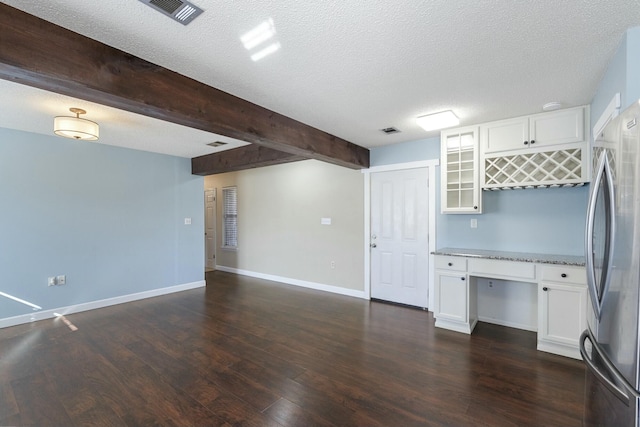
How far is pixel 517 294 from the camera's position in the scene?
343 centimetres

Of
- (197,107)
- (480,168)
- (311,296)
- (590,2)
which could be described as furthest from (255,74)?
(311,296)

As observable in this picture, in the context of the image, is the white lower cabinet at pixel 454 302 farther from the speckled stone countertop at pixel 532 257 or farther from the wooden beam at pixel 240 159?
the wooden beam at pixel 240 159

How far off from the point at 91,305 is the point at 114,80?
3.84 m

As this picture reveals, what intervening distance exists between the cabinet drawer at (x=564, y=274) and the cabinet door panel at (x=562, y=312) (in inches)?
1.9

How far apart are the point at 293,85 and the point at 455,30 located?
1260 mm

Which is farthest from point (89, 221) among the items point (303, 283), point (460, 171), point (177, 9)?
point (460, 171)

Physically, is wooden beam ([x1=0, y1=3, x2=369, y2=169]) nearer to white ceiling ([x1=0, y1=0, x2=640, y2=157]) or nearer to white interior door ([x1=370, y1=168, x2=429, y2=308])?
white ceiling ([x1=0, y1=0, x2=640, y2=157])

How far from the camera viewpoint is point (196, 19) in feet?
5.22

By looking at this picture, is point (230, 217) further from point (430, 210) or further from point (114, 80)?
point (114, 80)

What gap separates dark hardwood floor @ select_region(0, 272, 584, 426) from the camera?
1.95m

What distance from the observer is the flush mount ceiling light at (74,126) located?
2.81 meters

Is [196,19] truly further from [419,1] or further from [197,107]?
[419,1]

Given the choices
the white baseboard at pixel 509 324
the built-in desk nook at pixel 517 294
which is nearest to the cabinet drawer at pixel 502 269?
the built-in desk nook at pixel 517 294

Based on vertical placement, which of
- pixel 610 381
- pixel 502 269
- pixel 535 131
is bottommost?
pixel 610 381
